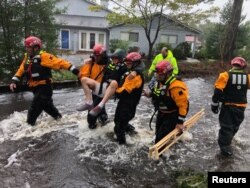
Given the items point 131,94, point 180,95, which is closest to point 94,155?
point 131,94

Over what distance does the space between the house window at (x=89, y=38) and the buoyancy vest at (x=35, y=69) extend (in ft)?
81.7

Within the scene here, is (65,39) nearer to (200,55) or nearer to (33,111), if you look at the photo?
(200,55)

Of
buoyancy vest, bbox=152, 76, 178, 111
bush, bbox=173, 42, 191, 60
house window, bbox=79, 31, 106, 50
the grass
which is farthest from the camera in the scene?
house window, bbox=79, 31, 106, 50

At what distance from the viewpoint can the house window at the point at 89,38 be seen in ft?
105

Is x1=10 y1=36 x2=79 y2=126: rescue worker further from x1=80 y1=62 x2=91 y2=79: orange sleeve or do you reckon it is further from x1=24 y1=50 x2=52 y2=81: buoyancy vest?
Result: x1=80 y1=62 x2=91 y2=79: orange sleeve

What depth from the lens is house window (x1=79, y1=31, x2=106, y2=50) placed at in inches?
1261

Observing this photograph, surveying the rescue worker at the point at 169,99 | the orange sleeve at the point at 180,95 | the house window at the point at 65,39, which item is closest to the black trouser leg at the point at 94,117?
the rescue worker at the point at 169,99

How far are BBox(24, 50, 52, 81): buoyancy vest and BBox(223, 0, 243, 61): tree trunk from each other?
18.5m

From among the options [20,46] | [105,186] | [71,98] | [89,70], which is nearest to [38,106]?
[89,70]

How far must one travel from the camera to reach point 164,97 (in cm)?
577

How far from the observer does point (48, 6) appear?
12.5m

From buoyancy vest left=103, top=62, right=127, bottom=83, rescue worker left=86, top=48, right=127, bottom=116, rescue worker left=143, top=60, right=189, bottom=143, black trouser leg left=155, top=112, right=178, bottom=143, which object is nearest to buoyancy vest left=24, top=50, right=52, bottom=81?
rescue worker left=86, top=48, right=127, bottom=116

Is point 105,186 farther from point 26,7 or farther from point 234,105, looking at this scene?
point 26,7

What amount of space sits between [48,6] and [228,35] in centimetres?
1516
